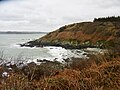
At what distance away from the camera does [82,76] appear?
5938mm

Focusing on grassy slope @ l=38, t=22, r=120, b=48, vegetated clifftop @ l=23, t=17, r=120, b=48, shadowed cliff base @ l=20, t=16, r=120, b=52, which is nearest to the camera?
shadowed cliff base @ l=20, t=16, r=120, b=52

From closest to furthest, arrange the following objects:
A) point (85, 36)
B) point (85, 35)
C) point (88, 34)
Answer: point (85, 36) < point (88, 34) < point (85, 35)

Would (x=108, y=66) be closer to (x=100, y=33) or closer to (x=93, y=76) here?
(x=93, y=76)

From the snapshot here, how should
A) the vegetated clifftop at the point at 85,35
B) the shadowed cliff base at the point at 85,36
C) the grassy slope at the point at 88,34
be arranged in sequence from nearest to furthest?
1. the shadowed cliff base at the point at 85,36
2. the vegetated clifftop at the point at 85,35
3. the grassy slope at the point at 88,34

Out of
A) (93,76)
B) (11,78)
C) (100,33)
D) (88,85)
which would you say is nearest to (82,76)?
(93,76)

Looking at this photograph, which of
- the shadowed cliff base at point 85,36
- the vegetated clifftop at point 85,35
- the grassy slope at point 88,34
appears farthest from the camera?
the grassy slope at point 88,34

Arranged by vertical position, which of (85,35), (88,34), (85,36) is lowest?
(85,36)

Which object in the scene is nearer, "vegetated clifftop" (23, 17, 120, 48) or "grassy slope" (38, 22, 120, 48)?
"vegetated clifftop" (23, 17, 120, 48)

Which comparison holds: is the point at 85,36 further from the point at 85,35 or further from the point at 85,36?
the point at 85,35

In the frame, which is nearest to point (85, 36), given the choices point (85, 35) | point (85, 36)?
point (85, 36)

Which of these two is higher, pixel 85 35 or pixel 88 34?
pixel 88 34

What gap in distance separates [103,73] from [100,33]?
52263mm

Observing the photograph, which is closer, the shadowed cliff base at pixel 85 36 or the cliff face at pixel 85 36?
the shadowed cliff base at pixel 85 36

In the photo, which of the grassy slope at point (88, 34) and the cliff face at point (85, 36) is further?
the grassy slope at point (88, 34)
